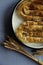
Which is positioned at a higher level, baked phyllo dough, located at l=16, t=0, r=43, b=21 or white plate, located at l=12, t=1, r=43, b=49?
baked phyllo dough, located at l=16, t=0, r=43, b=21

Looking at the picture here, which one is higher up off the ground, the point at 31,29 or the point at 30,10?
the point at 30,10

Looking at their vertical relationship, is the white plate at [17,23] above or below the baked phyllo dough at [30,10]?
below

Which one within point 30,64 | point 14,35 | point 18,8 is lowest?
point 30,64

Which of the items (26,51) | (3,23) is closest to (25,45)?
(26,51)

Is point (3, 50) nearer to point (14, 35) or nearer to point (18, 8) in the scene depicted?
point (14, 35)

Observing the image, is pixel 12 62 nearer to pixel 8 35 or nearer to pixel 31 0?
pixel 8 35

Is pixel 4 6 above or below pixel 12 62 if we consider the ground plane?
above

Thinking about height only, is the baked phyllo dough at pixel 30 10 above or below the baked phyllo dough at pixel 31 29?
above
